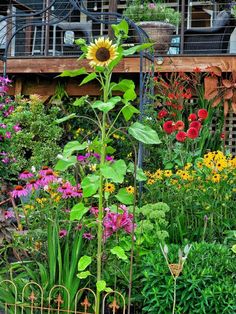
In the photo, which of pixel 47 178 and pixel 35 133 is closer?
pixel 47 178

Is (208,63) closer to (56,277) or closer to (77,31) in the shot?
(77,31)

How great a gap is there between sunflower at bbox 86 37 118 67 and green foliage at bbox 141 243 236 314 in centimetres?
122

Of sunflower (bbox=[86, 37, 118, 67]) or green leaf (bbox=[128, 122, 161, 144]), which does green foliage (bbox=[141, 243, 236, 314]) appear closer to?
green leaf (bbox=[128, 122, 161, 144])

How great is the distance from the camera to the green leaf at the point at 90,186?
117 inches

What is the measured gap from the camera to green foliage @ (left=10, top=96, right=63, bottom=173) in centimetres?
709

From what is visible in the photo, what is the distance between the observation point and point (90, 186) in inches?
118

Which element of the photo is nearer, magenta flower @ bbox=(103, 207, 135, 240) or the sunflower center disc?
the sunflower center disc

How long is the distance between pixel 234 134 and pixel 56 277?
4.65 meters

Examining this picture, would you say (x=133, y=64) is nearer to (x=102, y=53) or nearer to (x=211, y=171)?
(x=211, y=171)

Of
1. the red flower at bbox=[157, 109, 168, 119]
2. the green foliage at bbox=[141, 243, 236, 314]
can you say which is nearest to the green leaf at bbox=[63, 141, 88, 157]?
the green foliage at bbox=[141, 243, 236, 314]

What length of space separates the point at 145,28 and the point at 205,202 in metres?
3.97

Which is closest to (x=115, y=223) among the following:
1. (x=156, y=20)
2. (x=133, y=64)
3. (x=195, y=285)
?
(x=195, y=285)

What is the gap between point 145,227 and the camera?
3863 mm

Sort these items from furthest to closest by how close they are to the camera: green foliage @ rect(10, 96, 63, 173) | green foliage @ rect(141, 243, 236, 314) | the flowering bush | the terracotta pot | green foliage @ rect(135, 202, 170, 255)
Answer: the terracotta pot, green foliage @ rect(10, 96, 63, 173), the flowering bush, green foliage @ rect(135, 202, 170, 255), green foliage @ rect(141, 243, 236, 314)
